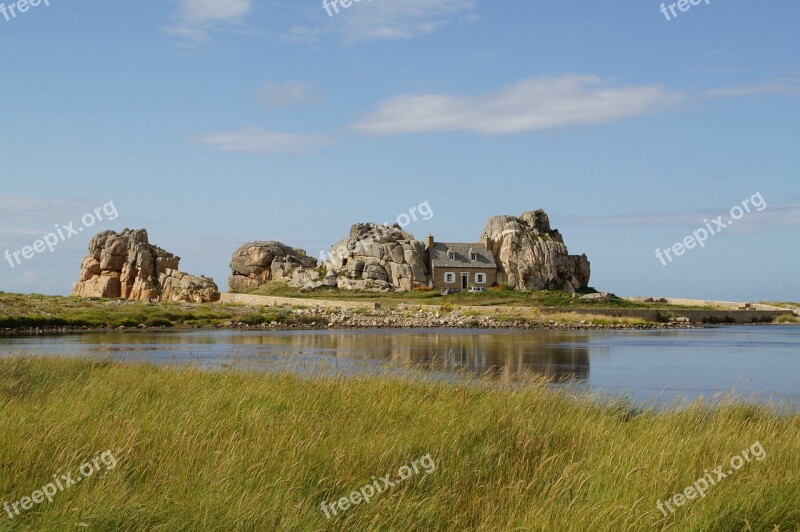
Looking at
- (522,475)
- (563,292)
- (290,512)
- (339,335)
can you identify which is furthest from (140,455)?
(563,292)

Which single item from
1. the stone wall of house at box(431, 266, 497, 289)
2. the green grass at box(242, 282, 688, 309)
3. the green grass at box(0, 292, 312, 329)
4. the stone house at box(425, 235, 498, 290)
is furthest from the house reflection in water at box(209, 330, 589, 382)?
the stone house at box(425, 235, 498, 290)

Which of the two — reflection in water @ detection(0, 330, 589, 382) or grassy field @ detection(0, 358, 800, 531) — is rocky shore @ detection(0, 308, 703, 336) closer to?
reflection in water @ detection(0, 330, 589, 382)

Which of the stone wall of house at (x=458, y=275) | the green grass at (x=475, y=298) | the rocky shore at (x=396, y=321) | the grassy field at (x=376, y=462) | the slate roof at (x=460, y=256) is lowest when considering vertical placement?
the grassy field at (x=376, y=462)

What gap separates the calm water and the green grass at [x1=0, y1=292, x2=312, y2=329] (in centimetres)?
677

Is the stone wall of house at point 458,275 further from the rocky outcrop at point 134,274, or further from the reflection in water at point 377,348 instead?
the reflection in water at point 377,348

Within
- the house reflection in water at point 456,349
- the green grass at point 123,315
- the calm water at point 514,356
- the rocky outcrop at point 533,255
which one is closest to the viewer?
the calm water at point 514,356

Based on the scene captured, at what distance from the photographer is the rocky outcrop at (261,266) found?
268 feet

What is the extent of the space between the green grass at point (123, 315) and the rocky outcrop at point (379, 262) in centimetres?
1390

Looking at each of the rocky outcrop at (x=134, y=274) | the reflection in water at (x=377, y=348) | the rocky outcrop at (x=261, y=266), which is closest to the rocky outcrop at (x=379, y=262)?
the rocky outcrop at (x=261, y=266)

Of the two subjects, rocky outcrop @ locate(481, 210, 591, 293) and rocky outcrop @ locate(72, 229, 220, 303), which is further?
rocky outcrop @ locate(481, 210, 591, 293)

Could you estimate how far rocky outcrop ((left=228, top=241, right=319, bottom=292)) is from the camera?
268ft

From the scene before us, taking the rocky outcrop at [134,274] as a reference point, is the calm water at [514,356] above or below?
below

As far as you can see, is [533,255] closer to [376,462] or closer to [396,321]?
[396,321]

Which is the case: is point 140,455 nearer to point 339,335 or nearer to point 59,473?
point 59,473
